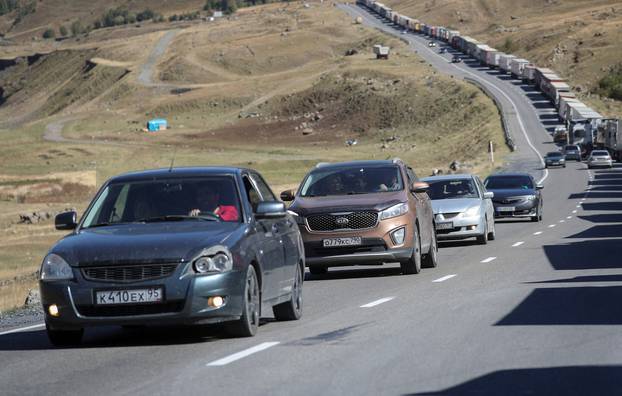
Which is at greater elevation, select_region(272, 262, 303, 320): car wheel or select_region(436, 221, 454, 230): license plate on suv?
select_region(272, 262, 303, 320): car wheel

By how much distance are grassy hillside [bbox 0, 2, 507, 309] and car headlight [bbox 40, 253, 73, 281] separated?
33224 millimetres

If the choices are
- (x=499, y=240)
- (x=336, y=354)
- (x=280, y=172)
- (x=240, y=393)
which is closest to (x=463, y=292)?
(x=336, y=354)

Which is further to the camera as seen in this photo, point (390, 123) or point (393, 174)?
point (390, 123)

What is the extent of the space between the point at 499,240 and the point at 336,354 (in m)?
19.3

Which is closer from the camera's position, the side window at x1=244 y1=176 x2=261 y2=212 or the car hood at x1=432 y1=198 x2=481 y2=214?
the side window at x1=244 y1=176 x2=261 y2=212

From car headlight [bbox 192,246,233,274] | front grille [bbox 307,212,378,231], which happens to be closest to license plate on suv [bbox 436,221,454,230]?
front grille [bbox 307,212,378,231]

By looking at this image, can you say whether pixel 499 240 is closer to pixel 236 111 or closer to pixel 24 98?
pixel 236 111

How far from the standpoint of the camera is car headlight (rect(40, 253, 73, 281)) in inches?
465

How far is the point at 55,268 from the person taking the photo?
39.0ft

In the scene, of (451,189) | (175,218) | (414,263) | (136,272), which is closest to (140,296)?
(136,272)

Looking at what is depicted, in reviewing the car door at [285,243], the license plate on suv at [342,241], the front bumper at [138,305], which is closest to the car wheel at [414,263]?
the license plate on suv at [342,241]

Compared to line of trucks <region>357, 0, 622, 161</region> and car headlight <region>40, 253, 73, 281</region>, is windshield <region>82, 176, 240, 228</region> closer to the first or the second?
car headlight <region>40, 253, 73, 281</region>

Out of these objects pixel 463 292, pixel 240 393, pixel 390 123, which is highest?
pixel 240 393

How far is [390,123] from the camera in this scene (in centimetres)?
13662
